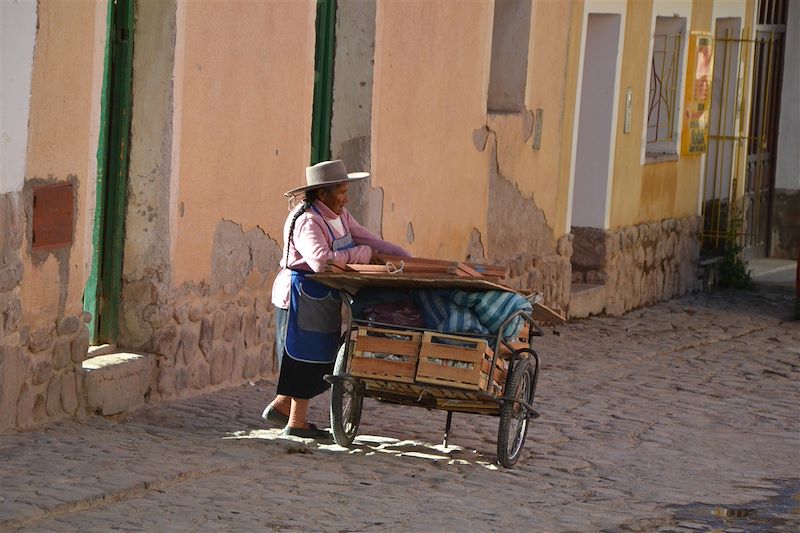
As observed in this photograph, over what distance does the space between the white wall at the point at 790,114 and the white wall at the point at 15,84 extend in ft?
48.8

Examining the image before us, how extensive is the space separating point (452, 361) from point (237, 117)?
8.59 ft

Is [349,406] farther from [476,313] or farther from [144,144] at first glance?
[144,144]

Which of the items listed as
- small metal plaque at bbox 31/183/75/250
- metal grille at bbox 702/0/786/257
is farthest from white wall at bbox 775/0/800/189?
small metal plaque at bbox 31/183/75/250

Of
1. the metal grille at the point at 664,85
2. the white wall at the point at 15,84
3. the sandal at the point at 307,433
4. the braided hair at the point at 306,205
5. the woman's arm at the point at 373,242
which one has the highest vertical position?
the metal grille at the point at 664,85

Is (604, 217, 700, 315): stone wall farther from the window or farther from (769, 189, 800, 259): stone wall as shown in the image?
(769, 189, 800, 259): stone wall

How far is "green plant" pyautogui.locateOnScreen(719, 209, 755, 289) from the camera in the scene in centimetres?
1869

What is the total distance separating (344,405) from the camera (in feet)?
27.5

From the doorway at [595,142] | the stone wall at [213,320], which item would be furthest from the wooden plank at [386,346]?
the doorway at [595,142]

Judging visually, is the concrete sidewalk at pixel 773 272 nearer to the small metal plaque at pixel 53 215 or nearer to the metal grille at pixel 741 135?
the metal grille at pixel 741 135

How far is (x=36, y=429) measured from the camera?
803 centimetres

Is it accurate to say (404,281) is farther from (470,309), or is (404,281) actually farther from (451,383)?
(451,383)

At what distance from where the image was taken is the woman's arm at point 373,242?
8.39 m

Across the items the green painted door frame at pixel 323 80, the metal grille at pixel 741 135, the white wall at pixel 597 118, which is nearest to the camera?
the green painted door frame at pixel 323 80

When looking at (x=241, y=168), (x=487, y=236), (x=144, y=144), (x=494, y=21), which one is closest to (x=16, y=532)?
(x=144, y=144)
